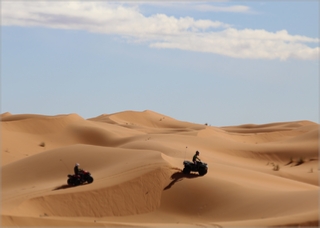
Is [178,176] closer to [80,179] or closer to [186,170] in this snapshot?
[186,170]

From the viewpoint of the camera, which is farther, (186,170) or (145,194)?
(186,170)

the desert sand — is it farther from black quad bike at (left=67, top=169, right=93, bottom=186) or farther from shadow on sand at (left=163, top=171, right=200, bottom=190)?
black quad bike at (left=67, top=169, right=93, bottom=186)

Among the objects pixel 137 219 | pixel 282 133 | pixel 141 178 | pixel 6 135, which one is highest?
pixel 282 133

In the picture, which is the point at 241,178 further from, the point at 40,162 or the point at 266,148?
the point at 266,148

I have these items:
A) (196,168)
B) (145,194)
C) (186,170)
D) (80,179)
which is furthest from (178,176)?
(80,179)

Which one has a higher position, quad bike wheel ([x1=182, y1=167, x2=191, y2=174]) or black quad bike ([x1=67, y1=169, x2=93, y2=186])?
quad bike wheel ([x1=182, y1=167, x2=191, y2=174])

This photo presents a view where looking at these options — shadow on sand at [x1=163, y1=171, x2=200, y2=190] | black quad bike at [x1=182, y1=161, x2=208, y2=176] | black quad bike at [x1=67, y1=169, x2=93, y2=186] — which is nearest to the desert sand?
shadow on sand at [x1=163, y1=171, x2=200, y2=190]

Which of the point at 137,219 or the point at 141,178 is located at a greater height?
the point at 141,178

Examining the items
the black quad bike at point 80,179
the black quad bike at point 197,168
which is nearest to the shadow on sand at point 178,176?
the black quad bike at point 197,168

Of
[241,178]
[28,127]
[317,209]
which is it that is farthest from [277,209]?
[28,127]

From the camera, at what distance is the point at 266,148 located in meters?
41.1

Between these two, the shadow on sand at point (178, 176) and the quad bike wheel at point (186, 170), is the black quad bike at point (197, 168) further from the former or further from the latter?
the shadow on sand at point (178, 176)

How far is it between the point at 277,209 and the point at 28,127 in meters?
30.9

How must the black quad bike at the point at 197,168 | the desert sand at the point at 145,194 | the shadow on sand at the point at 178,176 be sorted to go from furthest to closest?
the black quad bike at the point at 197,168 < the shadow on sand at the point at 178,176 < the desert sand at the point at 145,194
